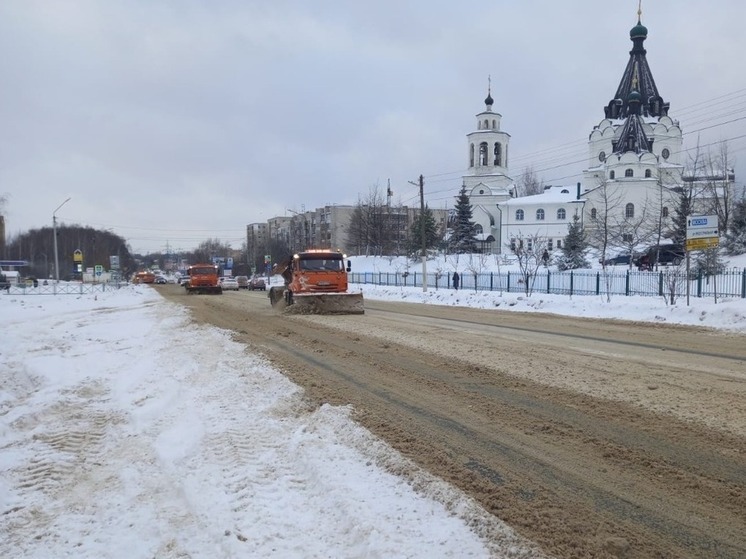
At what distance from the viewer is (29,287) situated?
45.4 metres

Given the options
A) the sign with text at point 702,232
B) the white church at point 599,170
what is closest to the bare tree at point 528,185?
the white church at point 599,170

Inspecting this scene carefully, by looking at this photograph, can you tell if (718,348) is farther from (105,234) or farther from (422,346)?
(105,234)

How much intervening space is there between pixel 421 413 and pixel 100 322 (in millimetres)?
16150

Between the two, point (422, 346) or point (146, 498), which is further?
point (422, 346)

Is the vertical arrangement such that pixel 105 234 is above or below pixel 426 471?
above

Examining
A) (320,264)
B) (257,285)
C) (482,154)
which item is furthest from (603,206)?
(320,264)

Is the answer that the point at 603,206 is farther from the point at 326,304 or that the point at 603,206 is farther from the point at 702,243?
the point at 326,304

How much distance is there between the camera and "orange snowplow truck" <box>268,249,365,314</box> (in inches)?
912

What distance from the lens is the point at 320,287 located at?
23.8 m

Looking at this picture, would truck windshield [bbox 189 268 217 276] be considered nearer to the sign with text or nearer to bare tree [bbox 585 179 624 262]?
the sign with text

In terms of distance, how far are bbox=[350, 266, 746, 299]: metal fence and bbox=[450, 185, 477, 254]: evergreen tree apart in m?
30.4

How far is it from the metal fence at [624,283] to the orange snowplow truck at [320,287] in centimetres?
1228

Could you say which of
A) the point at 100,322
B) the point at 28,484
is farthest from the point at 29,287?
the point at 28,484

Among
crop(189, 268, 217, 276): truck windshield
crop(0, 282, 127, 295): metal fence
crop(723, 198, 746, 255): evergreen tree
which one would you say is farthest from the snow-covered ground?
crop(723, 198, 746, 255): evergreen tree
